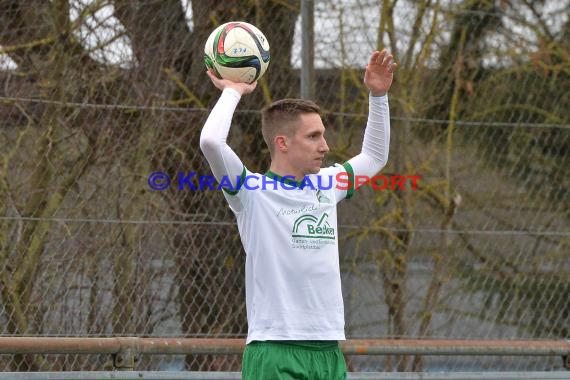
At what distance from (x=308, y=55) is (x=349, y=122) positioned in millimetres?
518

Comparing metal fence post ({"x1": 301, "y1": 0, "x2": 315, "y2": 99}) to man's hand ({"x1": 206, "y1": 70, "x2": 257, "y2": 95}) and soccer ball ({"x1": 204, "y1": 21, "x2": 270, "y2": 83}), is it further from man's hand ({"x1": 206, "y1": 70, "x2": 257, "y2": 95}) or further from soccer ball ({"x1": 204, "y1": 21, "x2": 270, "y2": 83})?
man's hand ({"x1": 206, "y1": 70, "x2": 257, "y2": 95})

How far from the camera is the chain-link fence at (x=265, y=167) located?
5.29m

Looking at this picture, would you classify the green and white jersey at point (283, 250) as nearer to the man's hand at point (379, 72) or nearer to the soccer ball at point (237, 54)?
the soccer ball at point (237, 54)

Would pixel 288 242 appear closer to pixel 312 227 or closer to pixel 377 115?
Answer: pixel 312 227

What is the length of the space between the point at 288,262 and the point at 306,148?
45 centimetres

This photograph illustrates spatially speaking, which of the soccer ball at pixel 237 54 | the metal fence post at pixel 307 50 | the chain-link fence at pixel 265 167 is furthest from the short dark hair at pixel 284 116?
the metal fence post at pixel 307 50

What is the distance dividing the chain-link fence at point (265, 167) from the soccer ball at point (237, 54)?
1.49 m

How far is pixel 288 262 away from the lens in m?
3.77

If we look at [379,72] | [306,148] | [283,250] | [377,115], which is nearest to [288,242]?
A: [283,250]

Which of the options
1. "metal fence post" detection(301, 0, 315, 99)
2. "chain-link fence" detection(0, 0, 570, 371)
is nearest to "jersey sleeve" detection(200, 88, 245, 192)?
"chain-link fence" detection(0, 0, 570, 371)

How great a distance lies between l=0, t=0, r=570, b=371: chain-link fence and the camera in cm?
529

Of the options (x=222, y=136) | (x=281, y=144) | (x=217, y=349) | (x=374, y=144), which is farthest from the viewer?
(x=217, y=349)

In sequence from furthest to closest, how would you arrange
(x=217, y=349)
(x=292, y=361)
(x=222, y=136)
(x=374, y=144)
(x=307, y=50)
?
(x=307, y=50)
(x=217, y=349)
(x=374, y=144)
(x=292, y=361)
(x=222, y=136)

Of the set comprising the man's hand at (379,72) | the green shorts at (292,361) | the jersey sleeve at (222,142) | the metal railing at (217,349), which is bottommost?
the metal railing at (217,349)
